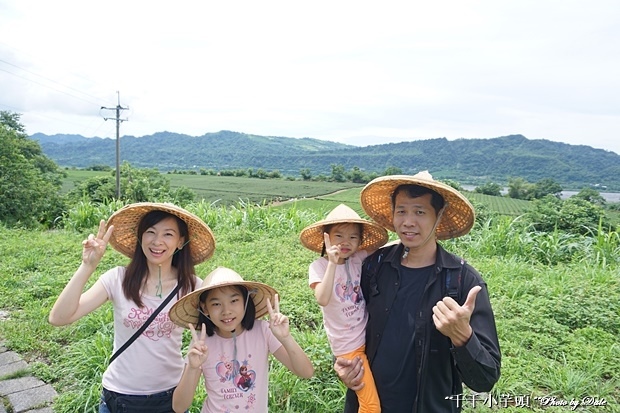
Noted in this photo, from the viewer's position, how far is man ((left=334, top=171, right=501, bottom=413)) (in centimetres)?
156

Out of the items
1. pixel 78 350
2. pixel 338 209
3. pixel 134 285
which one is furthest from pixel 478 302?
pixel 78 350

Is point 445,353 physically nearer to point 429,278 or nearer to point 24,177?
point 429,278

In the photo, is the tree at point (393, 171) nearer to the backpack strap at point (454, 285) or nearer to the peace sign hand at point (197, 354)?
the backpack strap at point (454, 285)

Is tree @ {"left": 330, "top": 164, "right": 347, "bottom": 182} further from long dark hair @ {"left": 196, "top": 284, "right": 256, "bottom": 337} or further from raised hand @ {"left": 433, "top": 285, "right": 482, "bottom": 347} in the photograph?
raised hand @ {"left": 433, "top": 285, "right": 482, "bottom": 347}

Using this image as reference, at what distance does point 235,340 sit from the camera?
197cm

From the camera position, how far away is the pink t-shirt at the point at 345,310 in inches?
81.0

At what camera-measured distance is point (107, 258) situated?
595cm

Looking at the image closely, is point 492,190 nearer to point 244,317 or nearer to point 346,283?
point 346,283

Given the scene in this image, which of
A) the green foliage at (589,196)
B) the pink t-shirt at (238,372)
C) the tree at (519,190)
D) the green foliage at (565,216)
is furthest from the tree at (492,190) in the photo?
the pink t-shirt at (238,372)

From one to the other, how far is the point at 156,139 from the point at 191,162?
36313mm

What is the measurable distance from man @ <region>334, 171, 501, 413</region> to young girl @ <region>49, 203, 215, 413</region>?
80cm

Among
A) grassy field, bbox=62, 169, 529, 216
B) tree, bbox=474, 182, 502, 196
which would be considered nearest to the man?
grassy field, bbox=62, 169, 529, 216

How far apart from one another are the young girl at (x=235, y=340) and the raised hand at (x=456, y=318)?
66 centimetres

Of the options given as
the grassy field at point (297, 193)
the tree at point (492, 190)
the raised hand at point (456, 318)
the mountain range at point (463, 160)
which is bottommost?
the grassy field at point (297, 193)
